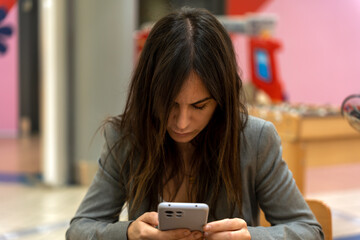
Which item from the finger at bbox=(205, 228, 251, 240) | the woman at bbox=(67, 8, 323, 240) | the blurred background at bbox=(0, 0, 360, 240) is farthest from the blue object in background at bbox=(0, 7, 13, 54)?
the finger at bbox=(205, 228, 251, 240)

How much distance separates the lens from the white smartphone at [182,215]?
3.22ft

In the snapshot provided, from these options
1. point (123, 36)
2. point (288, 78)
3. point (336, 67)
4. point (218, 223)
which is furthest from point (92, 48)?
point (336, 67)

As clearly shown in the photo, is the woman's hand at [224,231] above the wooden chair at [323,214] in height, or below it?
above

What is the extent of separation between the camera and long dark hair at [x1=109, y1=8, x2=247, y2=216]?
1130mm

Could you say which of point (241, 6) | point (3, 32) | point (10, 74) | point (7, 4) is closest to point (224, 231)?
point (3, 32)

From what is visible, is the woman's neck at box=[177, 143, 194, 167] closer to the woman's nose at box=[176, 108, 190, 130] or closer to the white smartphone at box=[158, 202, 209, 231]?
the woman's nose at box=[176, 108, 190, 130]

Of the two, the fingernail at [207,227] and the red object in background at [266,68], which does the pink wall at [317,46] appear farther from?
the fingernail at [207,227]

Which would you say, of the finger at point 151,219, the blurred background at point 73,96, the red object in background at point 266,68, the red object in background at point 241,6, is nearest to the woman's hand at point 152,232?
the finger at point 151,219

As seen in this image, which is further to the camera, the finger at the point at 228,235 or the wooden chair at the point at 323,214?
the wooden chair at the point at 323,214

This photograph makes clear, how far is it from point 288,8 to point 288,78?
122 cm

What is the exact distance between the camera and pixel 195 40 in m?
1.14

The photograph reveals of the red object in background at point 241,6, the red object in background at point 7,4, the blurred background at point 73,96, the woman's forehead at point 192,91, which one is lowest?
the blurred background at point 73,96

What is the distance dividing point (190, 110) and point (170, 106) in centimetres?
6

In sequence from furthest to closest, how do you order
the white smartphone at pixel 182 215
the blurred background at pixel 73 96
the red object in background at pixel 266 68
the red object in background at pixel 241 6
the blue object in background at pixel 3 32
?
the red object in background at pixel 241 6, the red object in background at pixel 266 68, the blue object in background at pixel 3 32, the blurred background at pixel 73 96, the white smartphone at pixel 182 215
